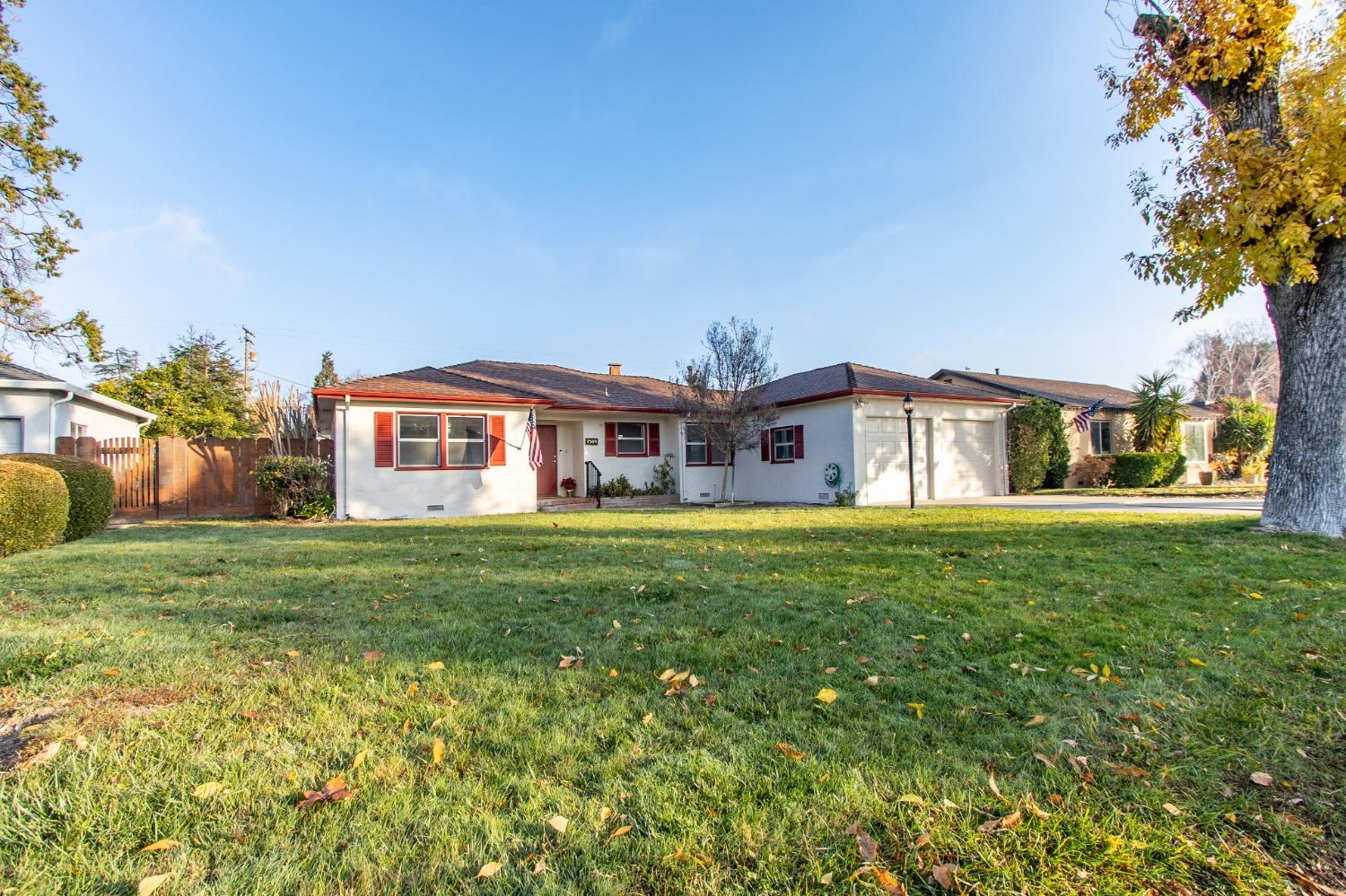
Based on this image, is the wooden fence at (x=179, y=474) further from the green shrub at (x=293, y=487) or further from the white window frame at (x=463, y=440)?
the white window frame at (x=463, y=440)

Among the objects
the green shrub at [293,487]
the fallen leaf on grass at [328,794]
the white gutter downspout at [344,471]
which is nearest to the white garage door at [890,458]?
the white gutter downspout at [344,471]

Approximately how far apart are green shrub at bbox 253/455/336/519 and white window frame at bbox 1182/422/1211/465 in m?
28.3

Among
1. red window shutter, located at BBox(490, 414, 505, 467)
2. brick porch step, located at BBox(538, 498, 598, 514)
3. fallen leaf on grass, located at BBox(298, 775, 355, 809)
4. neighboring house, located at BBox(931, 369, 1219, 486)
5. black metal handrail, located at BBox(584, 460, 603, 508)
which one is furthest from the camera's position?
neighboring house, located at BBox(931, 369, 1219, 486)

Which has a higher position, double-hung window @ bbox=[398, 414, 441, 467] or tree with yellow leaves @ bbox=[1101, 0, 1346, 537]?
tree with yellow leaves @ bbox=[1101, 0, 1346, 537]

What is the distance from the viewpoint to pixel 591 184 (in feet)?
55.0

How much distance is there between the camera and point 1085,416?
18953 mm

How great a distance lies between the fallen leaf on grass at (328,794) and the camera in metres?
2.00

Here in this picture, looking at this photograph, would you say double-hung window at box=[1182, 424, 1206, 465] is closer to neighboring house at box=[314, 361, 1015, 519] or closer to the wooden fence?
neighboring house at box=[314, 361, 1015, 519]

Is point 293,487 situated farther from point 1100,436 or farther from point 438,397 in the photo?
point 1100,436

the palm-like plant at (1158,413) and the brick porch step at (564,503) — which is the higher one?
the palm-like plant at (1158,413)

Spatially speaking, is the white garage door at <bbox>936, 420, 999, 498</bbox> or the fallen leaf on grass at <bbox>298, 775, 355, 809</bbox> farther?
the white garage door at <bbox>936, 420, 999, 498</bbox>

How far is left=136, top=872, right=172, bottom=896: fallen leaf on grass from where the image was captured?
1.57 metres

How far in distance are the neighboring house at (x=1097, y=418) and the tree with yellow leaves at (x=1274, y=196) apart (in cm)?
1225

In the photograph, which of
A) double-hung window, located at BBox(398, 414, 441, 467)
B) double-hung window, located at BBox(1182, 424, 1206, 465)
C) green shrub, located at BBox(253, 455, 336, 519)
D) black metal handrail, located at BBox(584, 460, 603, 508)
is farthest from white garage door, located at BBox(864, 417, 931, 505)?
double-hung window, located at BBox(1182, 424, 1206, 465)
